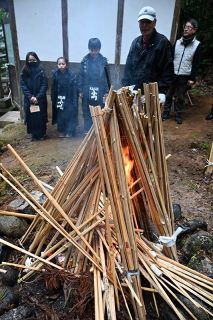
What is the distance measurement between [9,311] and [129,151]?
1.78 m

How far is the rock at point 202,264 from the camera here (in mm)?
2799

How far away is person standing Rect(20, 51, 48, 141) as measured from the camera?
6.19 m

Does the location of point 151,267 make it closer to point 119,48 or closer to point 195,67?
point 195,67

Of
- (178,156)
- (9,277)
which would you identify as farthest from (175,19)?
(9,277)

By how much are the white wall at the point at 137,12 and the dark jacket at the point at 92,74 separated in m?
1.37

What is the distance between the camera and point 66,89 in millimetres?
6363

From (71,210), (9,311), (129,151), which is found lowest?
(9,311)

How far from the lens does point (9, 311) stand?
253 cm

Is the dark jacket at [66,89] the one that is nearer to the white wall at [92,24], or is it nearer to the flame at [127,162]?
the white wall at [92,24]

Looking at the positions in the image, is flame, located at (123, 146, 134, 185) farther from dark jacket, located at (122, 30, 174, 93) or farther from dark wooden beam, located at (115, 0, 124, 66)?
dark wooden beam, located at (115, 0, 124, 66)

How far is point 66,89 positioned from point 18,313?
4.85 m

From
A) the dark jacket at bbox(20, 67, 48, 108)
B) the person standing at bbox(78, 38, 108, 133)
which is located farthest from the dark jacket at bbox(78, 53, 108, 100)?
the dark jacket at bbox(20, 67, 48, 108)

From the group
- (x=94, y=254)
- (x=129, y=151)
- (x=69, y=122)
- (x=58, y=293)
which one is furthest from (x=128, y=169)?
(x=69, y=122)

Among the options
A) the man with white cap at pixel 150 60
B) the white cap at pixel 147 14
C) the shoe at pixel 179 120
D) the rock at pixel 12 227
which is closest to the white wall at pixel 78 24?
the shoe at pixel 179 120
